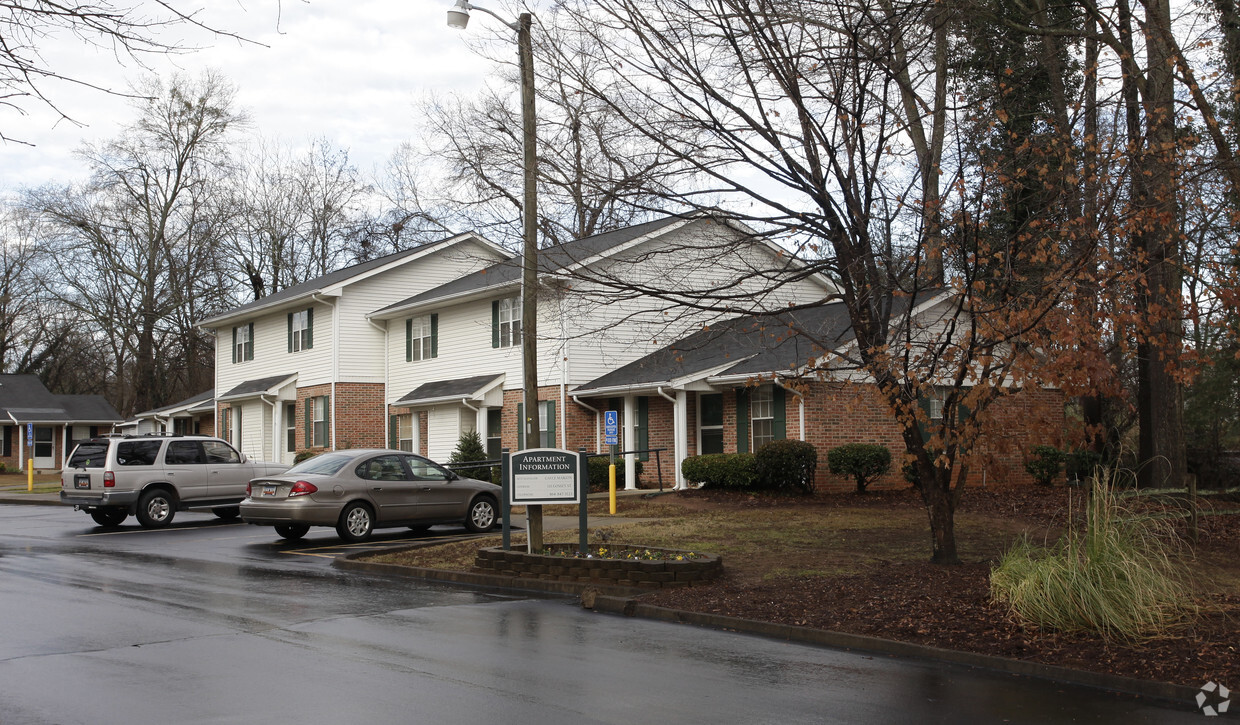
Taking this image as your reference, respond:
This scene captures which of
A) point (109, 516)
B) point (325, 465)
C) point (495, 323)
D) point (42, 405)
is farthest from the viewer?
point (42, 405)

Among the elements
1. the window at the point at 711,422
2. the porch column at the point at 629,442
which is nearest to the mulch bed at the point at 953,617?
the window at the point at 711,422

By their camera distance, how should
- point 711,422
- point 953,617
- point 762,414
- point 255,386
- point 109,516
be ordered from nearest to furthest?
1. point 953,617
2. point 109,516
3. point 762,414
4. point 711,422
5. point 255,386

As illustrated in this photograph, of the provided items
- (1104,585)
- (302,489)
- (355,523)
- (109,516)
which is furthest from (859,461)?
(109,516)

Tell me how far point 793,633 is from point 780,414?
15088mm

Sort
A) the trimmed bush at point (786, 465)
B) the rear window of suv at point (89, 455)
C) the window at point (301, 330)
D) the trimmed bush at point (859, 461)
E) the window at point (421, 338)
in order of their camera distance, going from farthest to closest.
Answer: the window at point (301, 330)
the window at point (421, 338)
the trimmed bush at point (859, 461)
the trimmed bush at point (786, 465)
the rear window of suv at point (89, 455)

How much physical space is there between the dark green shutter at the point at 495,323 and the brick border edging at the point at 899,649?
18959 millimetres

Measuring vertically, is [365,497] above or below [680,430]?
below

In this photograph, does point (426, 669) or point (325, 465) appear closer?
point (426, 669)

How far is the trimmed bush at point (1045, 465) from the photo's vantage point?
25594 mm

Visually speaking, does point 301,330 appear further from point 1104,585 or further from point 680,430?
point 1104,585

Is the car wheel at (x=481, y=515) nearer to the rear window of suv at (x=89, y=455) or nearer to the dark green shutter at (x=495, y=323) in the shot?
the rear window of suv at (x=89, y=455)

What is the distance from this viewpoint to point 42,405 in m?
54.7

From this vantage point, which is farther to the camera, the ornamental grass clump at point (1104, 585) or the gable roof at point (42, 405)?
the gable roof at point (42, 405)

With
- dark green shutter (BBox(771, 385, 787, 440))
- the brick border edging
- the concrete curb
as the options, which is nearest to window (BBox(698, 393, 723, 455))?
dark green shutter (BBox(771, 385, 787, 440))
